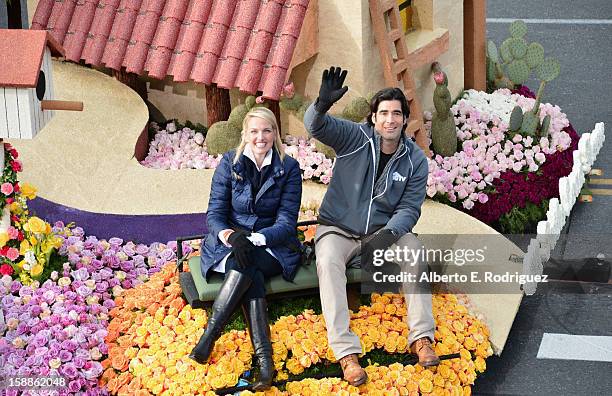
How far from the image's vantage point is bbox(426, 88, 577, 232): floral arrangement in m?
8.73

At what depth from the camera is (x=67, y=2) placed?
31.3 ft

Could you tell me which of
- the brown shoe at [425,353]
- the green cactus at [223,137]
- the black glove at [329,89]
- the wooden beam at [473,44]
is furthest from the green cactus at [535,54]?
the brown shoe at [425,353]

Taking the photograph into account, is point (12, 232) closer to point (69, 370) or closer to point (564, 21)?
point (69, 370)

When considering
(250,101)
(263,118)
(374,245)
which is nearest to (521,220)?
(250,101)

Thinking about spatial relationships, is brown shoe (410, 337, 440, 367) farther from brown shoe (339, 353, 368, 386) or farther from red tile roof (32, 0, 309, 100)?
red tile roof (32, 0, 309, 100)

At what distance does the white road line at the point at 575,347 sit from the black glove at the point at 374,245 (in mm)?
1371

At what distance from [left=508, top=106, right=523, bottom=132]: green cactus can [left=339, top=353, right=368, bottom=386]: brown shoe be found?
158 inches

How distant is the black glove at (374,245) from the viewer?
21.1ft

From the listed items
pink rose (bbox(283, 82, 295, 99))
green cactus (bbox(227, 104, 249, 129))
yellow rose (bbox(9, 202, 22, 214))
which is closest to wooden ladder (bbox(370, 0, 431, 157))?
pink rose (bbox(283, 82, 295, 99))

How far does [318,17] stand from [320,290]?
308 cm

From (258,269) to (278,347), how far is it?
0.47 metres

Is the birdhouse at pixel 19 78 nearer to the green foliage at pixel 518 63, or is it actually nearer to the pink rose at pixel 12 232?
the pink rose at pixel 12 232

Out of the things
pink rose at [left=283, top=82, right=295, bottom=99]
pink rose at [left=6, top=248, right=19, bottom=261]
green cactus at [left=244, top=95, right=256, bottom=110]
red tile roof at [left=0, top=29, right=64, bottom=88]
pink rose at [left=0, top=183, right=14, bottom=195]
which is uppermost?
red tile roof at [left=0, top=29, right=64, bottom=88]

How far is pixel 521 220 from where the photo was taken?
8766 millimetres
